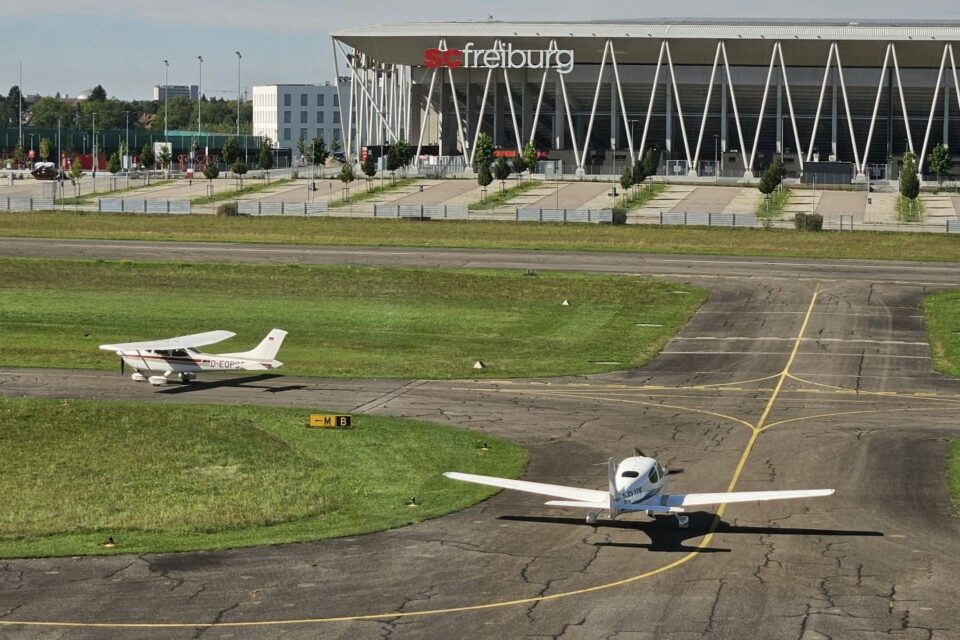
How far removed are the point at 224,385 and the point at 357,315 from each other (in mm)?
22158

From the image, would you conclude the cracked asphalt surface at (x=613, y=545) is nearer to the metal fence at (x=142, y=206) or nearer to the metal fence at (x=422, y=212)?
the metal fence at (x=422, y=212)

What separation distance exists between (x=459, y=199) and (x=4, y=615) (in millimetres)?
144346

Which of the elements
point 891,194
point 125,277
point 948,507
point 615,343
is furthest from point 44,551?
point 891,194

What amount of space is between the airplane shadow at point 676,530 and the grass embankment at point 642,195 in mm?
122618

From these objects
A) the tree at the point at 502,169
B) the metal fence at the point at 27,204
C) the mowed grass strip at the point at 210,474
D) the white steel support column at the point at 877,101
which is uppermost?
the white steel support column at the point at 877,101

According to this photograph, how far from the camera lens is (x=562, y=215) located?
150500mm

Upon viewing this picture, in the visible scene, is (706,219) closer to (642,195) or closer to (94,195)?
(642,195)

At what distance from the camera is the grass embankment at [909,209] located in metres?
151

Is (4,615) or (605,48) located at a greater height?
(605,48)

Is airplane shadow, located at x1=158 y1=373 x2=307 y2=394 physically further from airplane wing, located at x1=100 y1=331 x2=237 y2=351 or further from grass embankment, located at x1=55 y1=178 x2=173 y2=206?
grass embankment, located at x1=55 y1=178 x2=173 y2=206

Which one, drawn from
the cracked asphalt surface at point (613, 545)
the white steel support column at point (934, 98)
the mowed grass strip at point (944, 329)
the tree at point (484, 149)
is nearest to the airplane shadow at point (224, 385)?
the cracked asphalt surface at point (613, 545)

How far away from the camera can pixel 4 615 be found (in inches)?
1188

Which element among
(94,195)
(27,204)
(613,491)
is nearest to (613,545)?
(613,491)

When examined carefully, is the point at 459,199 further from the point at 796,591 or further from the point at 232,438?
the point at 796,591
